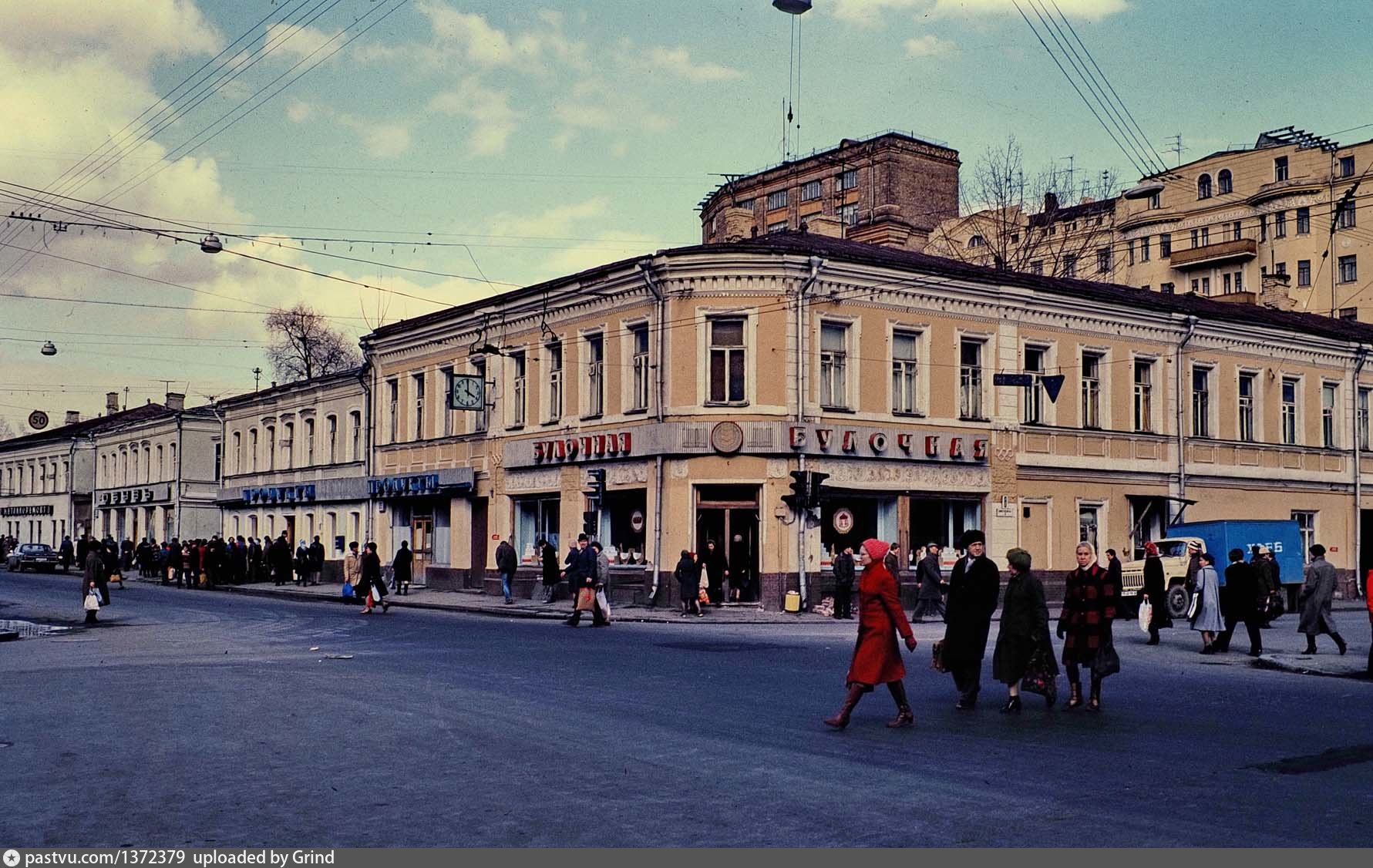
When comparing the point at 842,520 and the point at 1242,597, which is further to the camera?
the point at 842,520

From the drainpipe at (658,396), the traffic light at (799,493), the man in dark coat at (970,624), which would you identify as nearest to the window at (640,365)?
the drainpipe at (658,396)

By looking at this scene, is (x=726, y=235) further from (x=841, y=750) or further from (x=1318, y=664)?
(x=841, y=750)

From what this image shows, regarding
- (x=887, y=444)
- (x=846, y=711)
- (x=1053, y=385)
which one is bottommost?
(x=846, y=711)

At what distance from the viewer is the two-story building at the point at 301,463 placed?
4712 centimetres

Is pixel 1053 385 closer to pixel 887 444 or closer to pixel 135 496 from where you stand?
pixel 887 444

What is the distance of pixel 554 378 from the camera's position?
3662 cm

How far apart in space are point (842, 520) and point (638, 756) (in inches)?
882

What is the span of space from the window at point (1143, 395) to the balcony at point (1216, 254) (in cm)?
4001

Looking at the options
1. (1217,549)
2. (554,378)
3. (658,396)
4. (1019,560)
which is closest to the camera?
(1019,560)

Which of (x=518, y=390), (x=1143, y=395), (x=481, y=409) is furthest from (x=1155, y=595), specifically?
(x=481, y=409)

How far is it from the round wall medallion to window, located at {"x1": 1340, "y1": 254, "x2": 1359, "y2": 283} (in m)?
52.1

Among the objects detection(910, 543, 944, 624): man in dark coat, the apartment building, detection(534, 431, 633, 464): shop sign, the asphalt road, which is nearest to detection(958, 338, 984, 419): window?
detection(910, 543, 944, 624): man in dark coat

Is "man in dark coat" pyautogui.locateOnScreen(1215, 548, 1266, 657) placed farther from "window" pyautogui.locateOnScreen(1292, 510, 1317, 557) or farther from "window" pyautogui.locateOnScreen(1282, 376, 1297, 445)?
"window" pyautogui.locateOnScreen(1292, 510, 1317, 557)

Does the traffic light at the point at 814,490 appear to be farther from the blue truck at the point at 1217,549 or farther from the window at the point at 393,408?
the window at the point at 393,408
